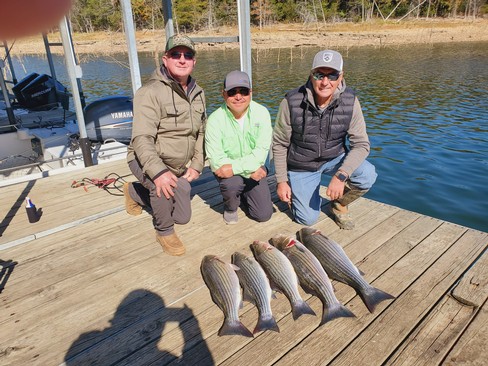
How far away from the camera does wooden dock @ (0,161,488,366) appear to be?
2.36 m

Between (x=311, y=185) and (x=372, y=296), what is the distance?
1.67 meters

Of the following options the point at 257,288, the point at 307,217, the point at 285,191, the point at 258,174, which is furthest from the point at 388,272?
the point at 258,174

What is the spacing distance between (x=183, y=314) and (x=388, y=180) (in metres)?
6.62

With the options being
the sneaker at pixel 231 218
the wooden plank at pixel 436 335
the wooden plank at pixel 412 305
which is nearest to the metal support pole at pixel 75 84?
the sneaker at pixel 231 218

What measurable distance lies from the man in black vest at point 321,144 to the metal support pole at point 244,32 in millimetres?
1003

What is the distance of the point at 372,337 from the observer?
2451 mm

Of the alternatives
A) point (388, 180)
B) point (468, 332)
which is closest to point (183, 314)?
point (468, 332)

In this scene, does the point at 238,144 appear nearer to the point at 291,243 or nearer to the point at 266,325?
the point at 291,243

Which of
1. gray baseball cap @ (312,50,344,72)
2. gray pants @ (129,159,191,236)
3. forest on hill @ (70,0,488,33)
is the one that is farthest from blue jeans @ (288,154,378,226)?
forest on hill @ (70,0,488,33)

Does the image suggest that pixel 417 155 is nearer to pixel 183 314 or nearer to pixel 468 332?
pixel 468 332

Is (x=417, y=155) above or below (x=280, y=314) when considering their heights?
below

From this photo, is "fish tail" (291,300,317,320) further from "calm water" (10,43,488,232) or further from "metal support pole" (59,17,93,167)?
"calm water" (10,43,488,232)

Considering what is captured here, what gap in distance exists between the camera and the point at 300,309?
265 centimetres

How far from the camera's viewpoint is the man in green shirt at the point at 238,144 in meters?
3.76
